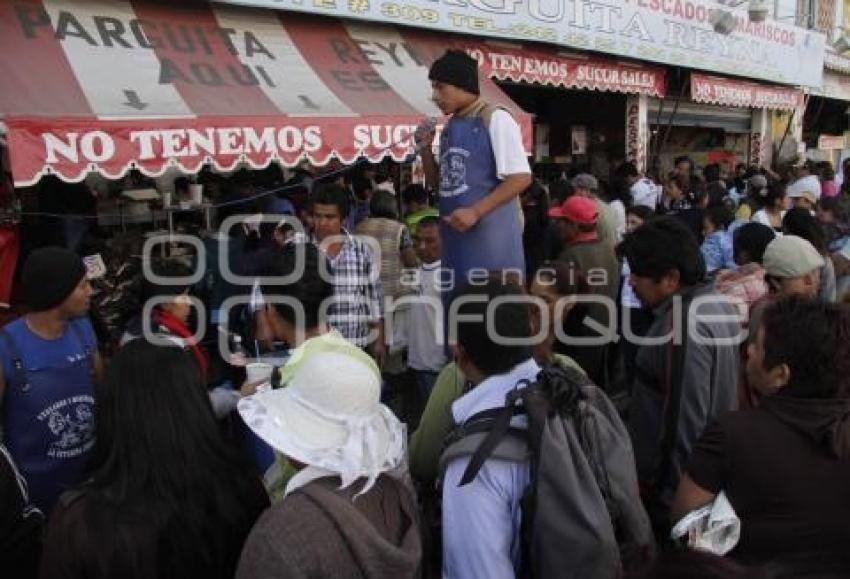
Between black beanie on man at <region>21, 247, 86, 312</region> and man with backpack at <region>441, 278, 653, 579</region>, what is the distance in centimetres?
157

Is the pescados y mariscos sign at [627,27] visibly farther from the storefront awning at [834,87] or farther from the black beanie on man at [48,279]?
the black beanie on man at [48,279]

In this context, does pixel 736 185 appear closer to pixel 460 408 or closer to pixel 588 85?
pixel 588 85

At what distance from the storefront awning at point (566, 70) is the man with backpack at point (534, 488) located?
6.17m

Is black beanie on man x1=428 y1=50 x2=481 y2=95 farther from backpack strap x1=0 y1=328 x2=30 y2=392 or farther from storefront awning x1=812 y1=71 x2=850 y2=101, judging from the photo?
storefront awning x1=812 y1=71 x2=850 y2=101

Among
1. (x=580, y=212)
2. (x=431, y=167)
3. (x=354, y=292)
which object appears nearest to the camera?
(x=431, y=167)

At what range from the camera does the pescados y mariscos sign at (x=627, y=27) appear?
21.9ft

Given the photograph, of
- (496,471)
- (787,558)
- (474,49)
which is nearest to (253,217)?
(474,49)

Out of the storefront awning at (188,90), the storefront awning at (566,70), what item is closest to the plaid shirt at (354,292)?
the storefront awning at (188,90)

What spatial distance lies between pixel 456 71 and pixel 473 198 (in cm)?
55

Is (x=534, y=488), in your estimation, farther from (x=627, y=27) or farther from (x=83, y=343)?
(x=627, y=27)

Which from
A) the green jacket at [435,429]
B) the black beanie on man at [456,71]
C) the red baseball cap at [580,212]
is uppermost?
the black beanie on man at [456,71]

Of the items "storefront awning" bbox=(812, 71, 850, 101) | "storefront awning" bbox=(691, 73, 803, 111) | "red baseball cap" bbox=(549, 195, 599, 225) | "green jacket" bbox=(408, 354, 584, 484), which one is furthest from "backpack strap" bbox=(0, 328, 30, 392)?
"storefront awning" bbox=(812, 71, 850, 101)

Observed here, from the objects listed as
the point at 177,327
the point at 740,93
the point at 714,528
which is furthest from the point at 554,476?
the point at 740,93

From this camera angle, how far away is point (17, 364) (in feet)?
8.44
